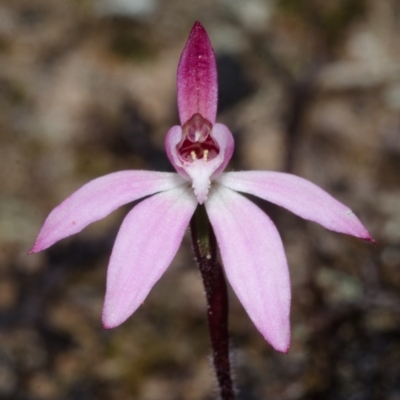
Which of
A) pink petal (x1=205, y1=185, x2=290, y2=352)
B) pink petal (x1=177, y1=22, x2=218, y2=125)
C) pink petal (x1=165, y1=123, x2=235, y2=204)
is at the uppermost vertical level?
pink petal (x1=177, y1=22, x2=218, y2=125)

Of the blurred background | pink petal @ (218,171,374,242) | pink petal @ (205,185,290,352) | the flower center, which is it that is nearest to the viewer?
pink petal @ (205,185,290,352)

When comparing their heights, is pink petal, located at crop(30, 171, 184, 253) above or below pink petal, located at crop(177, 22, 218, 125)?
below

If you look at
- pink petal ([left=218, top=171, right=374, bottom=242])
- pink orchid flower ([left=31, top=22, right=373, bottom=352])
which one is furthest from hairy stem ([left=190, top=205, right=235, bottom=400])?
pink petal ([left=218, top=171, right=374, bottom=242])

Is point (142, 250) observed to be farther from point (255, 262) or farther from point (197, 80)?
point (197, 80)

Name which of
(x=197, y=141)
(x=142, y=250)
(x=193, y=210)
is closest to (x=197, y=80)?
(x=197, y=141)

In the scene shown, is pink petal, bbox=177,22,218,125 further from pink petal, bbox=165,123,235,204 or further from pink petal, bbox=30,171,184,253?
pink petal, bbox=30,171,184,253

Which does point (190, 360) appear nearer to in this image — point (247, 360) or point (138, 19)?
point (247, 360)

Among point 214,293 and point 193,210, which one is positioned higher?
point 193,210
